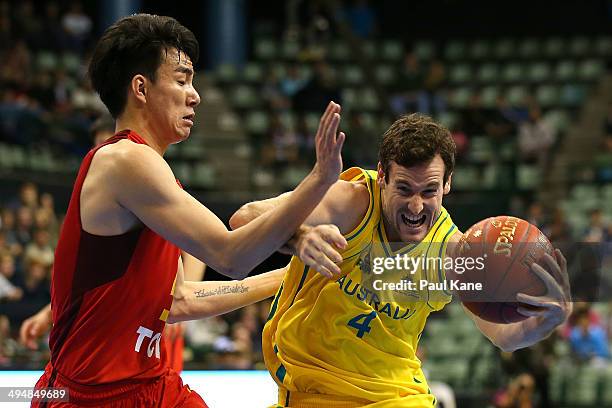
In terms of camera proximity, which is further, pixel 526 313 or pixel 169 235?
pixel 526 313

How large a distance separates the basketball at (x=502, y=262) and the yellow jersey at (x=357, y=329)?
0.47 ft

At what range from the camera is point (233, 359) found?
9102mm

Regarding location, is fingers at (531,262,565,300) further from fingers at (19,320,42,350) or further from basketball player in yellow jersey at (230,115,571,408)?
fingers at (19,320,42,350)

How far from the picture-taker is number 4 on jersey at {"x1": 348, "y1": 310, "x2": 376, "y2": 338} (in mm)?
4172

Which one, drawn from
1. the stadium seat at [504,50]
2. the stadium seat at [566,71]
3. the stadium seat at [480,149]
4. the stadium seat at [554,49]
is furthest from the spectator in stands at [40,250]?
the stadium seat at [554,49]

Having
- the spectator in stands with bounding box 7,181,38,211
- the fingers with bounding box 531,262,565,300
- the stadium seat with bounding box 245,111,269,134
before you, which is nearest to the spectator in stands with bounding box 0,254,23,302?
the spectator in stands with bounding box 7,181,38,211

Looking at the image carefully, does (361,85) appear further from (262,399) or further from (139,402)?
(139,402)

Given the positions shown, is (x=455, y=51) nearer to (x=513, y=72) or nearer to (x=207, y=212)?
(x=513, y=72)

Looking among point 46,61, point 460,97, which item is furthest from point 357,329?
point 460,97

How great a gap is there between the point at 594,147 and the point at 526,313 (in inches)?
528

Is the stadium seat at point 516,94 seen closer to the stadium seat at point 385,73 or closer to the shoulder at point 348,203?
the stadium seat at point 385,73

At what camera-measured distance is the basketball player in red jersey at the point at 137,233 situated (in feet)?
11.4

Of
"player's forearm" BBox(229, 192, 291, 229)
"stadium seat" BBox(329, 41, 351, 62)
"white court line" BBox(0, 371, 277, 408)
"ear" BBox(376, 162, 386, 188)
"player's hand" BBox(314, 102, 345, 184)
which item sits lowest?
"white court line" BBox(0, 371, 277, 408)

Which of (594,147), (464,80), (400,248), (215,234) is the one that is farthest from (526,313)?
(464,80)
